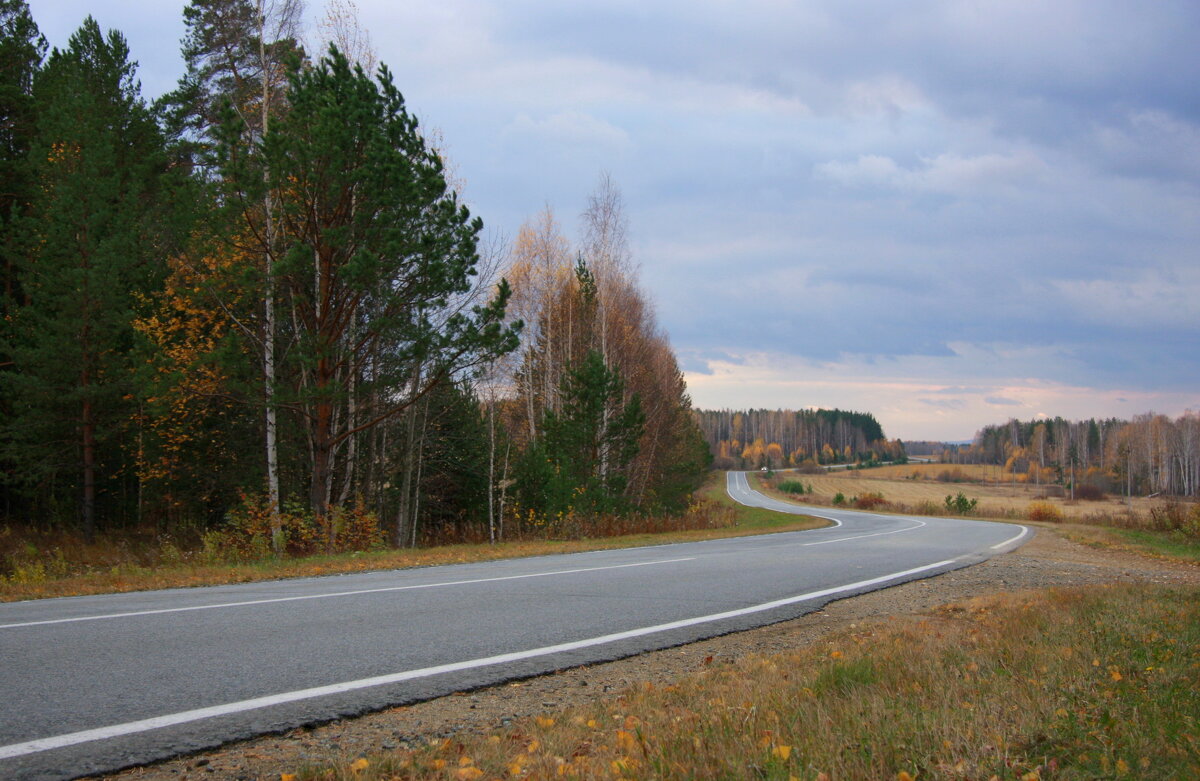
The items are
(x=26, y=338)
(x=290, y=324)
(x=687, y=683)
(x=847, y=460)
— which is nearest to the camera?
(x=687, y=683)

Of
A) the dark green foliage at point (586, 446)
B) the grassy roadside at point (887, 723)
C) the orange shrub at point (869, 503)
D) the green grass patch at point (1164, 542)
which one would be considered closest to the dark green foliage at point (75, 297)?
the dark green foliage at point (586, 446)

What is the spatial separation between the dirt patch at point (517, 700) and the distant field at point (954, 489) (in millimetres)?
38766

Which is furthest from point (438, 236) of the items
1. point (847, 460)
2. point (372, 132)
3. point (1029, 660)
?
point (847, 460)

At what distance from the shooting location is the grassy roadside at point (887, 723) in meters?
3.03

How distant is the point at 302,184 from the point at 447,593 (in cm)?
1066

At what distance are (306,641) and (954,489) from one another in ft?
334

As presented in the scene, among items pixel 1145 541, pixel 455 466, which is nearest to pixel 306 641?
pixel 455 466

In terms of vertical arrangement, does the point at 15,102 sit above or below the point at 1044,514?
above

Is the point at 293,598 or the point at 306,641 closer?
the point at 306,641

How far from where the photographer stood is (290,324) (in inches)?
Result: 807

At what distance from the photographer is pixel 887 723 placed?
11.5 ft

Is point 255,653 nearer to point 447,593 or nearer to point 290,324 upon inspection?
point 447,593

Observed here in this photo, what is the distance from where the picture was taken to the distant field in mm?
62016

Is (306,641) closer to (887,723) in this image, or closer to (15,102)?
(887,723)
